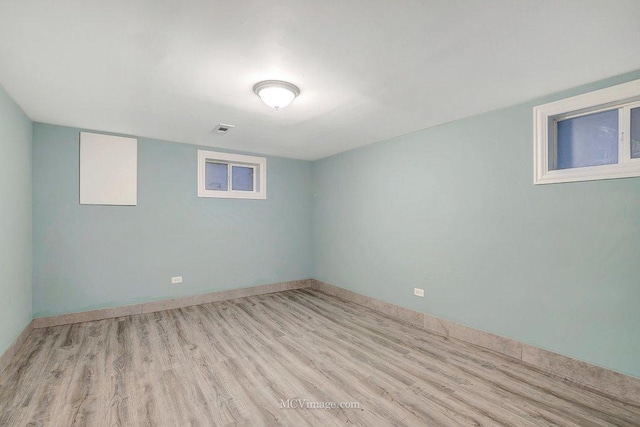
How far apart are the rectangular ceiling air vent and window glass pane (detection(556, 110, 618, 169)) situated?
347cm

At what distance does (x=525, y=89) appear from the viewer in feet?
7.89

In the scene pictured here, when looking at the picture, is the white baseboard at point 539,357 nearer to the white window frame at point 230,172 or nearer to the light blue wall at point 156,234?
the light blue wall at point 156,234

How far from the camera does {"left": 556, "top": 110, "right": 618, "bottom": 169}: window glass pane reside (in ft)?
7.42

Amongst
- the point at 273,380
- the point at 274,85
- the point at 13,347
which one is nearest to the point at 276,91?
the point at 274,85

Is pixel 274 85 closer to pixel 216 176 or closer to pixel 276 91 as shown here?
pixel 276 91

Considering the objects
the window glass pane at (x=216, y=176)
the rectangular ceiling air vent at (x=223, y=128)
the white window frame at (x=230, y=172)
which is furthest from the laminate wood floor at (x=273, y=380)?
the rectangular ceiling air vent at (x=223, y=128)

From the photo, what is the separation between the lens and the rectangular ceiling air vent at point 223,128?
3.42 m

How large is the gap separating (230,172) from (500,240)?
3981 mm

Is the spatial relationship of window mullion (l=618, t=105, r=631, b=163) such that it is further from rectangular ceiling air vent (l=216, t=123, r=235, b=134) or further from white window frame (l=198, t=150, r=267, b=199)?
white window frame (l=198, t=150, r=267, b=199)

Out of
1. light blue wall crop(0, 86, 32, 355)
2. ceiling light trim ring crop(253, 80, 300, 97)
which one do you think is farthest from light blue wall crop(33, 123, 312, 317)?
ceiling light trim ring crop(253, 80, 300, 97)

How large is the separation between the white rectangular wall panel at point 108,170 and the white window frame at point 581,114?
474 centimetres

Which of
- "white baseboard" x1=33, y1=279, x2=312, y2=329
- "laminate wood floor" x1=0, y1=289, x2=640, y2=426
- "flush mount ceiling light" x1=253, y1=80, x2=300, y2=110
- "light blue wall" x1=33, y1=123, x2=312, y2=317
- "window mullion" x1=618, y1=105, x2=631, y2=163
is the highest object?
"flush mount ceiling light" x1=253, y1=80, x2=300, y2=110

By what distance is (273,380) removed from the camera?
7.47 ft

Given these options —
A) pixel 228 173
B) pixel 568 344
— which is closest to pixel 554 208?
pixel 568 344
